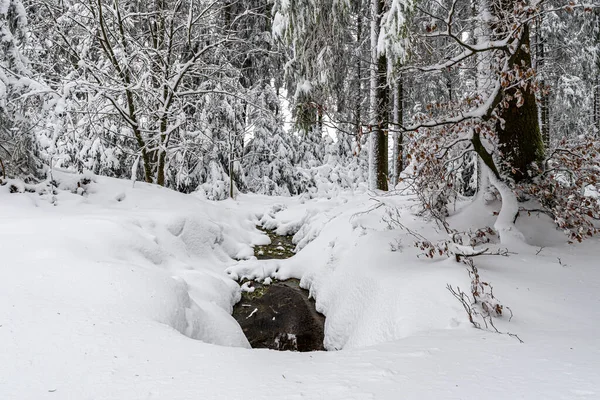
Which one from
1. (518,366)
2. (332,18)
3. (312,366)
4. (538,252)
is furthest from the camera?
(332,18)

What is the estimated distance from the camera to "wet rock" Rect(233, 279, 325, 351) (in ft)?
15.6

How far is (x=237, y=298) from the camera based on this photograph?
5.85 metres

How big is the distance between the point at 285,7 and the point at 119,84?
423 centimetres

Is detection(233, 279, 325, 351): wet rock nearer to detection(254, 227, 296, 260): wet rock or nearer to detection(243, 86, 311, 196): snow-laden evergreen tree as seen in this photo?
detection(254, 227, 296, 260): wet rock

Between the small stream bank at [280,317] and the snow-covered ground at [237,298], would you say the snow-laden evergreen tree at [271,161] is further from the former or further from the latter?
the small stream bank at [280,317]

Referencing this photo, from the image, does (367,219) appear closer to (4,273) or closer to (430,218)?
(430,218)

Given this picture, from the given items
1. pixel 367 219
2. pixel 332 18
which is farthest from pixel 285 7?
pixel 367 219

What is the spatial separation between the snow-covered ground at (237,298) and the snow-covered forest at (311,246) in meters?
0.02

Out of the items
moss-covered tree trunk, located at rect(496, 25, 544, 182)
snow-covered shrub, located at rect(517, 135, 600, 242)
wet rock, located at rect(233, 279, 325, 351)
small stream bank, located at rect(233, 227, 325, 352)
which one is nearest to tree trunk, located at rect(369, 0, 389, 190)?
moss-covered tree trunk, located at rect(496, 25, 544, 182)

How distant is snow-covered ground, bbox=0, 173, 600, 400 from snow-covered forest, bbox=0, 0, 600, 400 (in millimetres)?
20

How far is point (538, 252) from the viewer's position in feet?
14.1

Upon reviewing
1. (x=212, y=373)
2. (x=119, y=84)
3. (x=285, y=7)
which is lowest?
(x=212, y=373)

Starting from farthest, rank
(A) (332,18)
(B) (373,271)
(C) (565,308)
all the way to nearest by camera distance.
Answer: (A) (332,18) < (B) (373,271) < (C) (565,308)

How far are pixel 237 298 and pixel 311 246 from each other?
203cm
